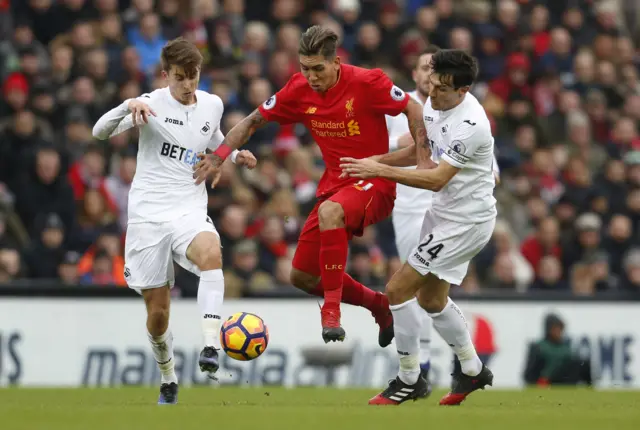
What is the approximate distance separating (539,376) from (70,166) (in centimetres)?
637

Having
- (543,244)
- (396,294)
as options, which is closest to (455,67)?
(396,294)

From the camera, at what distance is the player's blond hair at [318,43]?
10.9m

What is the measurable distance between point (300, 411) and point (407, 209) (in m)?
3.39

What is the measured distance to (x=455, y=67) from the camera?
10.6 meters

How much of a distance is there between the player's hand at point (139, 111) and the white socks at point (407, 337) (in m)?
2.57

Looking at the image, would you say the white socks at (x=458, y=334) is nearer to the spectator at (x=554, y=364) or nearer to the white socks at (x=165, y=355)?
the white socks at (x=165, y=355)

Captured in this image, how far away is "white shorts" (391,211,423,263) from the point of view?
13.1 meters

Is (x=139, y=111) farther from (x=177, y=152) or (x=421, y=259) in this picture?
(x=421, y=259)

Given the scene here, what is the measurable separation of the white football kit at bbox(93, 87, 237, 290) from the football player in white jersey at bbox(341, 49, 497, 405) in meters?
1.61

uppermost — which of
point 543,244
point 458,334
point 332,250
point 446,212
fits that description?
point 543,244

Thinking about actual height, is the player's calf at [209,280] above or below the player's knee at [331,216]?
below

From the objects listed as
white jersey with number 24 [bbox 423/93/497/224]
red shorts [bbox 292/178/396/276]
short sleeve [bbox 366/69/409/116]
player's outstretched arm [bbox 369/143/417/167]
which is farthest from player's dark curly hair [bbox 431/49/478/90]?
red shorts [bbox 292/178/396/276]

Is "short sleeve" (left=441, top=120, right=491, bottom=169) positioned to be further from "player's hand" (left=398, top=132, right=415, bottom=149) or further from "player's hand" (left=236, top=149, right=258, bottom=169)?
"player's hand" (left=236, top=149, right=258, bottom=169)

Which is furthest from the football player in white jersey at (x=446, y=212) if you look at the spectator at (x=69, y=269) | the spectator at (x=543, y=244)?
the spectator at (x=543, y=244)
